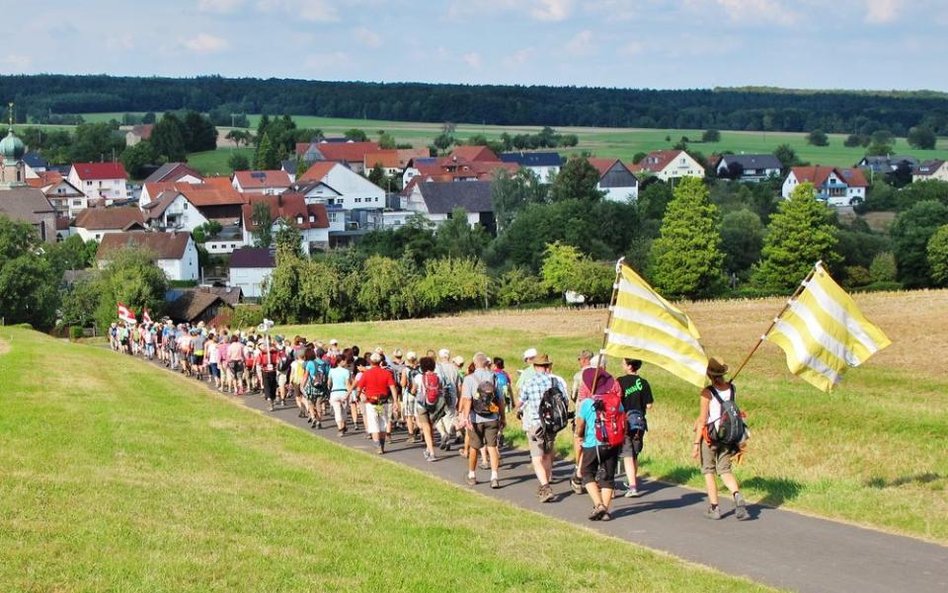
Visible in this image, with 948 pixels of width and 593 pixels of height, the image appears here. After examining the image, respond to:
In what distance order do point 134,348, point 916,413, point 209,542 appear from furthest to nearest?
point 134,348
point 916,413
point 209,542

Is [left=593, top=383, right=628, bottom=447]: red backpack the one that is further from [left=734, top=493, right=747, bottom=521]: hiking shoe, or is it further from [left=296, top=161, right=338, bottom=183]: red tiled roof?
[left=296, top=161, right=338, bottom=183]: red tiled roof

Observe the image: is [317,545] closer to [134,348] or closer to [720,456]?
[720,456]

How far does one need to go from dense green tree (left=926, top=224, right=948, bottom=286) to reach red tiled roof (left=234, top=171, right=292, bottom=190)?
11403cm

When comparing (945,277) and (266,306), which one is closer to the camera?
(266,306)

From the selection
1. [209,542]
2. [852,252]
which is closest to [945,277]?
[852,252]

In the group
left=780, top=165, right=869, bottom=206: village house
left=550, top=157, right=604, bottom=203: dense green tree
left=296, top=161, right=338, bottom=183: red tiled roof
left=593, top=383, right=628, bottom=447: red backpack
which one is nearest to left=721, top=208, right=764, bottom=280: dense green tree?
left=550, top=157, right=604, bottom=203: dense green tree

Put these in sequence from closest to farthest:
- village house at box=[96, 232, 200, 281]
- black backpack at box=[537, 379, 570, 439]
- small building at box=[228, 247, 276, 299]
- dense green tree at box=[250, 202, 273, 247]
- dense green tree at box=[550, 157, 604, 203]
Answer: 1. black backpack at box=[537, 379, 570, 439]
2. small building at box=[228, 247, 276, 299]
3. village house at box=[96, 232, 200, 281]
4. dense green tree at box=[250, 202, 273, 247]
5. dense green tree at box=[550, 157, 604, 203]

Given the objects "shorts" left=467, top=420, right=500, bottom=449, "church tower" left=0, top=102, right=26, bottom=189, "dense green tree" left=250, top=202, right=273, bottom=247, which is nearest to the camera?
"shorts" left=467, top=420, right=500, bottom=449

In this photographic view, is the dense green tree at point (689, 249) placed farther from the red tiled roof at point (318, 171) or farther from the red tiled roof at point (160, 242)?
the red tiled roof at point (318, 171)

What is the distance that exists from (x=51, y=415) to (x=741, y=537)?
45.3 ft

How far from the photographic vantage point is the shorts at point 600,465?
617 inches

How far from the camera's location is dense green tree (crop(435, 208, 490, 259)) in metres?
123

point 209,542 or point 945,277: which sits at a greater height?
point 209,542

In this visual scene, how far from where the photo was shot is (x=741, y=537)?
14688 millimetres
